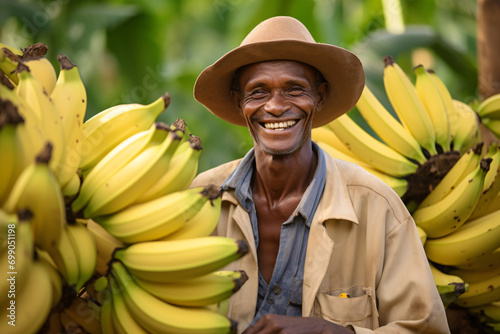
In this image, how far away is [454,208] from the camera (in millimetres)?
2576

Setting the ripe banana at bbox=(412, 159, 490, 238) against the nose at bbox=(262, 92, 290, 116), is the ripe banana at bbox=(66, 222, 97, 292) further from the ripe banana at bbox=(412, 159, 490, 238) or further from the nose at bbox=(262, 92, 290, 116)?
the ripe banana at bbox=(412, 159, 490, 238)

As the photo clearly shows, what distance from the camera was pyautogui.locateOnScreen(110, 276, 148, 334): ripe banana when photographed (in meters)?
1.67

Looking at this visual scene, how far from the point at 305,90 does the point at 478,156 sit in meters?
0.94

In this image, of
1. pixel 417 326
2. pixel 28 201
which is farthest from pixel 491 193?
pixel 28 201

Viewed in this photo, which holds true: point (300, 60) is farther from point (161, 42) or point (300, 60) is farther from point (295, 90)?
point (161, 42)

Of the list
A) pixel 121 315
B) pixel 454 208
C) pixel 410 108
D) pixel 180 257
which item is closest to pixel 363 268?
pixel 454 208

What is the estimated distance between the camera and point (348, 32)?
290 inches

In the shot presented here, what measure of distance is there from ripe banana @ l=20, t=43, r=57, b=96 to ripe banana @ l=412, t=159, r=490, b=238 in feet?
5.88

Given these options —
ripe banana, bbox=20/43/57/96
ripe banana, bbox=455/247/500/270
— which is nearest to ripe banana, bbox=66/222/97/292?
ripe banana, bbox=20/43/57/96

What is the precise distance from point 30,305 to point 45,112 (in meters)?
0.55

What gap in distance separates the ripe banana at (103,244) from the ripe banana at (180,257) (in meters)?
0.07

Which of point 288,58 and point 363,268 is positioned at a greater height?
point 288,58

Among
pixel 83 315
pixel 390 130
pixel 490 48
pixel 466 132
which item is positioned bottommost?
pixel 83 315

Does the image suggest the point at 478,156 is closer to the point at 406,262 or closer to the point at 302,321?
the point at 406,262
